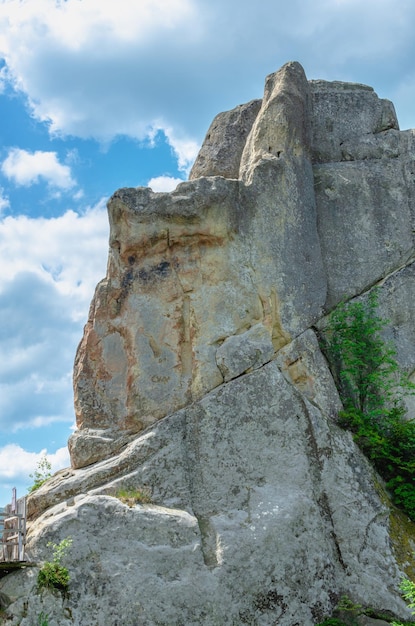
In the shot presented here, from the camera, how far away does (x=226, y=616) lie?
47.0 feet

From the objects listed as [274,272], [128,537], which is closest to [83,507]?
[128,537]

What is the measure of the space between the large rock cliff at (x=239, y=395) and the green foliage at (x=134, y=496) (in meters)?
0.11

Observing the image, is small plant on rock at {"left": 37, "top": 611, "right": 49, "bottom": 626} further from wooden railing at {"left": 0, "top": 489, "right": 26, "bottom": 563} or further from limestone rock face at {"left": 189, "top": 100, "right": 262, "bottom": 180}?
limestone rock face at {"left": 189, "top": 100, "right": 262, "bottom": 180}

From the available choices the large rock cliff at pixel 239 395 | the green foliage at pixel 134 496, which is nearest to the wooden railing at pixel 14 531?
the large rock cliff at pixel 239 395

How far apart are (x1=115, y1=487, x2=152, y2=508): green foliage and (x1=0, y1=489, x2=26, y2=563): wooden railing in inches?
75.8

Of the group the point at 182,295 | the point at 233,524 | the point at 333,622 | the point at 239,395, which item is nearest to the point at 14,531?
the point at 233,524

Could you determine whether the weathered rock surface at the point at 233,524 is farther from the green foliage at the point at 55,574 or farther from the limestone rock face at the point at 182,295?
the limestone rock face at the point at 182,295

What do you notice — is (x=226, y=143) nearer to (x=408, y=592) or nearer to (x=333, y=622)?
(x=408, y=592)

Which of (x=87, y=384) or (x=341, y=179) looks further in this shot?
(x=341, y=179)

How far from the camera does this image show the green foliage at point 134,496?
15391mm

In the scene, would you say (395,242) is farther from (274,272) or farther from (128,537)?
(128,537)

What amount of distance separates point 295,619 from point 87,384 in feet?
22.3

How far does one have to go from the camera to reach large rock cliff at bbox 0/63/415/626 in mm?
14641

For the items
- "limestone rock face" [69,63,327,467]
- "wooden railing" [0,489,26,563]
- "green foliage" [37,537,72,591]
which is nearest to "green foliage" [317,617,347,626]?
"green foliage" [37,537,72,591]
